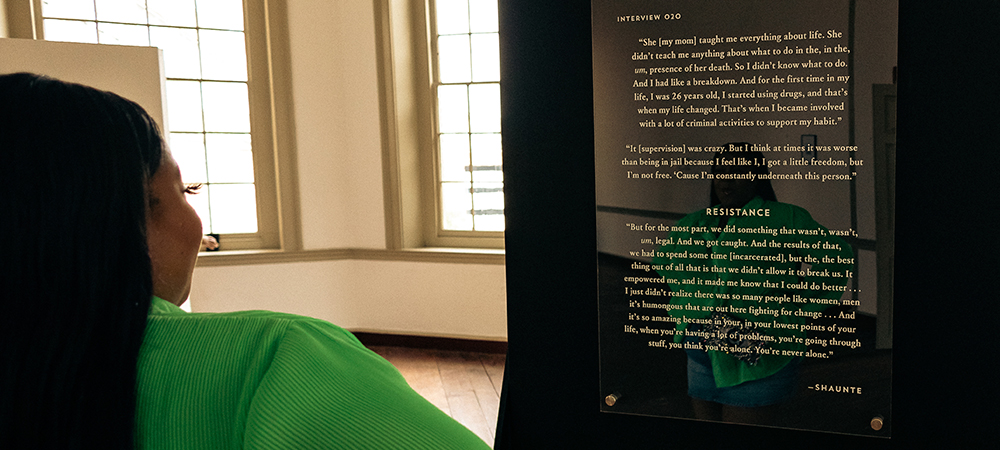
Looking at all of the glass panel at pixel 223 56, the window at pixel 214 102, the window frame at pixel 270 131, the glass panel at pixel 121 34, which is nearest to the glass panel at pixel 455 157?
the window frame at pixel 270 131

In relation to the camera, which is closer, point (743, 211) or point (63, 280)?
point (63, 280)

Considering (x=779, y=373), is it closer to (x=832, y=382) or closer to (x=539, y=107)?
(x=832, y=382)

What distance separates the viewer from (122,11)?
416 centimetres

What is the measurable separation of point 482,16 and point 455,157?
0.95m

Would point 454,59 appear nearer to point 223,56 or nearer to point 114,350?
point 223,56

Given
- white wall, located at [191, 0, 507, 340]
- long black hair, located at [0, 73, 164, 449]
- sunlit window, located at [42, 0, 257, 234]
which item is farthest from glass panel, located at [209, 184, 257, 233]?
long black hair, located at [0, 73, 164, 449]

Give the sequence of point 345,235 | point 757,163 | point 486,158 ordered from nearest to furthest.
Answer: point 757,163 → point 486,158 → point 345,235

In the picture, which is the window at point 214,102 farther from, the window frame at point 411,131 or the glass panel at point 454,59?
the glass panel at point 454,59

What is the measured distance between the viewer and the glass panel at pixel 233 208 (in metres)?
4.52

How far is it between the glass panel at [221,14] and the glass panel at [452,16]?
1.31 meters

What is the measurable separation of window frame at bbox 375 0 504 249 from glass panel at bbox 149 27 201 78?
1.21 m

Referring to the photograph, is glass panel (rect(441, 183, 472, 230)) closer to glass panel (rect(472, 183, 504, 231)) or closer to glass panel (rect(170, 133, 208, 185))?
glass panel (rect(472, 183, 504, 231))

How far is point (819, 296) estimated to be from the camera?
1.26 metres

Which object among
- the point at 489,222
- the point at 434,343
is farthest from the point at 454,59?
the point at 434,343
